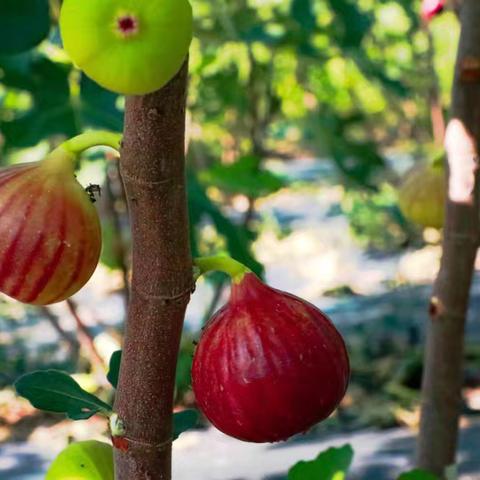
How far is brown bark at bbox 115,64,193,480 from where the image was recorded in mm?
354

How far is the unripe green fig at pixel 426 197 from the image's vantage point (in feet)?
3.47

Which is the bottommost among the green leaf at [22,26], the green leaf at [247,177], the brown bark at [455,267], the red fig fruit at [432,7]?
the brown bark at [455,267]

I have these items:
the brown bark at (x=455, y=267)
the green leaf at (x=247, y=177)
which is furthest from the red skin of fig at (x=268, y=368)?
the green leaf at (x=247, y=177)

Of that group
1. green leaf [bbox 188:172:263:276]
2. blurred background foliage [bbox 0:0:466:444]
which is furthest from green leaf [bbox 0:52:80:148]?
green leaf [bbox 188:172:263:276]

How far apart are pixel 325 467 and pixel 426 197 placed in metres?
0.52

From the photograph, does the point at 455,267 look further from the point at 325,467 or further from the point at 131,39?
the point at 131,39

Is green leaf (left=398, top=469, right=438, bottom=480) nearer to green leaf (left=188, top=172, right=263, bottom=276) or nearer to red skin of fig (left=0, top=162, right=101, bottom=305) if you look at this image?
red skin of fig (left=0, top=162, right=101, bottom=305)

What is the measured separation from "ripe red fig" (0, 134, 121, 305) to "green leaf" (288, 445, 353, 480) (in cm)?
30

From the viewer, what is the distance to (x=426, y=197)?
1.07 m

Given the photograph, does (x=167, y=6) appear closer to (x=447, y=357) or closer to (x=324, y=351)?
(x=324, y=351)

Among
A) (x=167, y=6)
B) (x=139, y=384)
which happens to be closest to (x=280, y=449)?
(x=139, y=384)

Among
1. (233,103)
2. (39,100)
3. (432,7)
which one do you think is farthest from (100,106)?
(233,103)

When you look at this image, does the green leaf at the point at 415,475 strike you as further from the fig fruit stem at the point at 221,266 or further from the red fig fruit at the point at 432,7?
the red fig fruit at the point at 432,7

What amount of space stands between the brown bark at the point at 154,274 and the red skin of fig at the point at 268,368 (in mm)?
23
